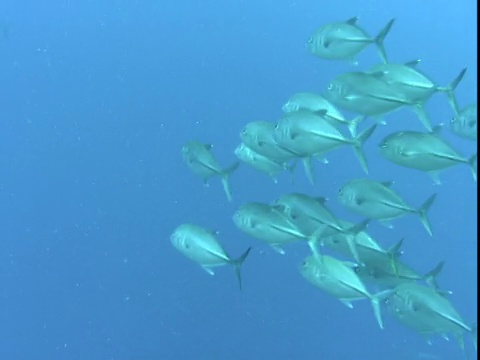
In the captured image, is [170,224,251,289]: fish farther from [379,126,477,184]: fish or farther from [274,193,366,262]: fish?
[379,126,477,184]: fish

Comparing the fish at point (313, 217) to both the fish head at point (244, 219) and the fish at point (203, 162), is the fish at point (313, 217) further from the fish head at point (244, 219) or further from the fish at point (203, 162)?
the fish at point (203, 162)

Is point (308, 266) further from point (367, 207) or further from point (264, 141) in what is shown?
point (264, 141)

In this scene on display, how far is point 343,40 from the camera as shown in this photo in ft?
10.0

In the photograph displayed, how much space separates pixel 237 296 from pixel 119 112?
6.35ft

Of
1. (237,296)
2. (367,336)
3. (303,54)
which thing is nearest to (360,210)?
(237,296)

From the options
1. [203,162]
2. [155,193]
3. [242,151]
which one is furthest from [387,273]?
[155,193]

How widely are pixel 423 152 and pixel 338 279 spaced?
637mm

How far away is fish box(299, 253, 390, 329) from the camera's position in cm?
261

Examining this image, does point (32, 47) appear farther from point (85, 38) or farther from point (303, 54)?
point (303, 54)

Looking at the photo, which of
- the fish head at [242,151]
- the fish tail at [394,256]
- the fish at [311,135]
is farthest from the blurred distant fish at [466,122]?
the fish head at [242,151]

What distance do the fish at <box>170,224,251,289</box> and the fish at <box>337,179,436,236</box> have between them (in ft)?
1.96

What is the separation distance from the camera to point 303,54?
627 centimetres

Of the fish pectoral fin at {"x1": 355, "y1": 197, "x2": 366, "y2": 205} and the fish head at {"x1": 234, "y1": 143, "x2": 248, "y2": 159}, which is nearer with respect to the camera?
the fish pectoral fin at {"x1": 355, "y1": 197, "x2": 366, "y2": 205}

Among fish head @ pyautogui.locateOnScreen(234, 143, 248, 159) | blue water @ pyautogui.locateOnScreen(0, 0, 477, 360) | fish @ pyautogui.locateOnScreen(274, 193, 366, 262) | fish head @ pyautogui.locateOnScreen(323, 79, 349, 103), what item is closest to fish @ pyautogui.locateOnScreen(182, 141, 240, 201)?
fish head @ pyautogui.locateOnScreen(234, 143, 248, 159)
